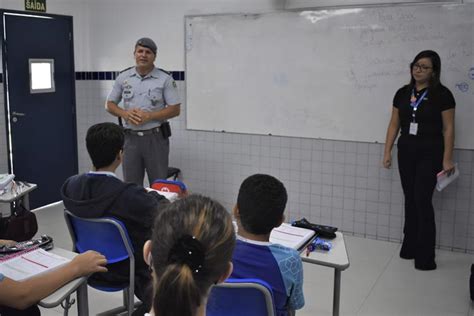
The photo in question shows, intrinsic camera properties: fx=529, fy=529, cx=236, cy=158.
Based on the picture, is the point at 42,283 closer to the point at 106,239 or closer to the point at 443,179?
the point at 106,239

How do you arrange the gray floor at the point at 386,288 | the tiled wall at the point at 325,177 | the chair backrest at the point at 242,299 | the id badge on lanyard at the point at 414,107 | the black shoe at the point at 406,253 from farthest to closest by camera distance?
1. the tiled wall at the point at 325,177
2. the black shoe at the point at 406,253
3. the id badge on lanyard at the point at 414,107
4. the gray floor at the point at 386,288
5. the chair backrest at the point at 242,299

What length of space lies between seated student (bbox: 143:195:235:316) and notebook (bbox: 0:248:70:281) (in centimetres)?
92

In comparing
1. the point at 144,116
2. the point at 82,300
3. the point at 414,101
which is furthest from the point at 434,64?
the point at 82,300

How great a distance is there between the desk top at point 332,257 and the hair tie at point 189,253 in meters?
1.26

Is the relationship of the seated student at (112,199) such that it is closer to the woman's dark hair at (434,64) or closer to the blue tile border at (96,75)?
the woman's dark hair at (434,64)

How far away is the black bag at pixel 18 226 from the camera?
3.20 m

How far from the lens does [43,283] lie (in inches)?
71.5

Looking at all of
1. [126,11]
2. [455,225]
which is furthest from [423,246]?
[126,11]

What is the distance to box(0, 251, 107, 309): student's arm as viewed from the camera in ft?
5.71

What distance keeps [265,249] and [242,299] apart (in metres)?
0.18

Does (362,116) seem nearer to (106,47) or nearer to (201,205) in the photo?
(106,47)

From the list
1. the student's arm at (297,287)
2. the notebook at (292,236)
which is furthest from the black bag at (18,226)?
the student's arm at (297,287)

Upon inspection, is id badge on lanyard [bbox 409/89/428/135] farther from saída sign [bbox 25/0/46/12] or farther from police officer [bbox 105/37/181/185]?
saída sign [bbox 25/0/46/12]

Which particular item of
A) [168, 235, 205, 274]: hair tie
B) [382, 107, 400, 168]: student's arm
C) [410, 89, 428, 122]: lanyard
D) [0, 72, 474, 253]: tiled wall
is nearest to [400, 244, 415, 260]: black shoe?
[0, 72, 474, 253]: tiled wall
